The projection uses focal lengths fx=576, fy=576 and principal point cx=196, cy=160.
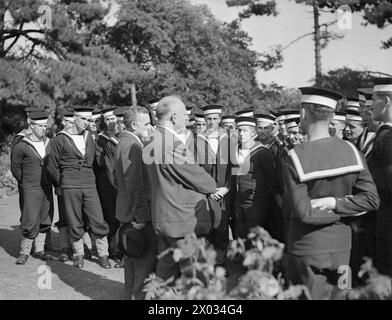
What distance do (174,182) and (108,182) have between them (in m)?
3.70

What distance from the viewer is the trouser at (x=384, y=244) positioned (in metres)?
4.68

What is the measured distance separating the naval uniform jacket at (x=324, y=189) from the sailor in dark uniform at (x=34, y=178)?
5.45 metres

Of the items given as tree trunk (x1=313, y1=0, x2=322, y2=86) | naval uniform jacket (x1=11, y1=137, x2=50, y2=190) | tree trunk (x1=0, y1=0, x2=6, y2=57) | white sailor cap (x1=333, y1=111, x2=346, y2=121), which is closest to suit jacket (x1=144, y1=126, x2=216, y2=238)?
white sailor cap (x1=333, y1=111, x2=346, y2=121)

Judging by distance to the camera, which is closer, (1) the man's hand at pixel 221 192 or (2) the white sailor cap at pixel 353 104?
(1) the man's hand at pixel 221 192

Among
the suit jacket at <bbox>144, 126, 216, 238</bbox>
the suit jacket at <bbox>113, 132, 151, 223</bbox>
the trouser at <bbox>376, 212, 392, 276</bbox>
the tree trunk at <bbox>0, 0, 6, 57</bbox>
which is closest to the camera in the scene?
the trouser at <bbox>376, 212, 392, 276</bbox>

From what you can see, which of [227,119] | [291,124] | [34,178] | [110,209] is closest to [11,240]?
[34,178]

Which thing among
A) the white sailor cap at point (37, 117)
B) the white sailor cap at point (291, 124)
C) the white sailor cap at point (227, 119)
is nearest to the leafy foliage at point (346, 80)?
the white sailor cap at point (227, 119)

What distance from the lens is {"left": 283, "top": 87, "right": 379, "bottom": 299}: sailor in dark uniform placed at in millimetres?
3715

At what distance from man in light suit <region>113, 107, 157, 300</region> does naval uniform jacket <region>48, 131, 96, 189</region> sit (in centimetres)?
250

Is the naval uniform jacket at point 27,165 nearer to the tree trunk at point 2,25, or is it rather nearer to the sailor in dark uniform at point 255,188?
the sailor in dark uniform at point 255,188

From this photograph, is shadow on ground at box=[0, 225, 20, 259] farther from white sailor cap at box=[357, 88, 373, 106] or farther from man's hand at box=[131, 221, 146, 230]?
white sailor cap at box=[357, 88, 373, 106]
